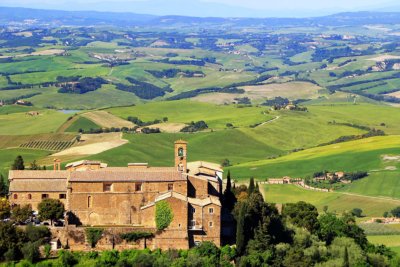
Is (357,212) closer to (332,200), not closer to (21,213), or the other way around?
(332,200)

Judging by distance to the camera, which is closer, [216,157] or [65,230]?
[65,230]

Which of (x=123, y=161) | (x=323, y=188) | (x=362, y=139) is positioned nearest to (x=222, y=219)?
(x=323, y=188)

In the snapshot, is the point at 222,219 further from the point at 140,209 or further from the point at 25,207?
the point at 25,207

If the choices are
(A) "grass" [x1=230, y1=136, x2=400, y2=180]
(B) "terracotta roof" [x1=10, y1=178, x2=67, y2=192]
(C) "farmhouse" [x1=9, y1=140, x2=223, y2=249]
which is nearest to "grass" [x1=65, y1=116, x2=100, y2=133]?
(A) "grass" [x1=230, y1=136, x2=400, y2=180]

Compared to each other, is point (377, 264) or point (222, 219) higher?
point (222, 219)

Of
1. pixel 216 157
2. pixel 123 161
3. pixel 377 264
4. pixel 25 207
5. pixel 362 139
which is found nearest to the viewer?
pixel 25 207

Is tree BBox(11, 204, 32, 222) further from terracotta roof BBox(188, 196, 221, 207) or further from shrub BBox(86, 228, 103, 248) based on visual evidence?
terracotta roof BBox(188, 196, 221, 207)

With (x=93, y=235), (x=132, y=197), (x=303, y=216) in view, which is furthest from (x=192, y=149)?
(x=93, y=235)
